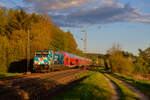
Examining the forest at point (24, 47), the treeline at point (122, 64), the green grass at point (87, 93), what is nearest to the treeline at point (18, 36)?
the forest at point (24, 47)

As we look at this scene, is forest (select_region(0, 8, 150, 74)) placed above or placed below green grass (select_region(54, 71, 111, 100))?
above

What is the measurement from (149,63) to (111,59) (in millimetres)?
9987

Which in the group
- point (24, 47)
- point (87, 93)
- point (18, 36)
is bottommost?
point (87, 93)

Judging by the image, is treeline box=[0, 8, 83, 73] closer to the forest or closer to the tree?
the forest

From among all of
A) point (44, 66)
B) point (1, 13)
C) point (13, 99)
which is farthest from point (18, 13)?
point (13, 99)

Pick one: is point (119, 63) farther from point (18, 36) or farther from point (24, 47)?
point (18, 36)

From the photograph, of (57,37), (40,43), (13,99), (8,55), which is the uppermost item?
(57,37)

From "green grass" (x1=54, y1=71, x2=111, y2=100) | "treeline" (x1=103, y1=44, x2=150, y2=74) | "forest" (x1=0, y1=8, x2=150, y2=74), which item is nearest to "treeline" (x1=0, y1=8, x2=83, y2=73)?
"forest" (x1=0, y1=8, x2=150, y2=74)

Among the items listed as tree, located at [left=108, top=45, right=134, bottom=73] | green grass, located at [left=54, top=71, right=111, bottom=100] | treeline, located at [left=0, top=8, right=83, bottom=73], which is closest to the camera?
green grass, located at [left=54, top=71, right=111, bottom=100]

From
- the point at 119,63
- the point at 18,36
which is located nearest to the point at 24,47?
the point at 18,36

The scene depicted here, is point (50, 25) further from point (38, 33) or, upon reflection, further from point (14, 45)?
point (14, 45)

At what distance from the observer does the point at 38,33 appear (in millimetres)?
40000

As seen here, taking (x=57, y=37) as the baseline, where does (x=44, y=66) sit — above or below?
below

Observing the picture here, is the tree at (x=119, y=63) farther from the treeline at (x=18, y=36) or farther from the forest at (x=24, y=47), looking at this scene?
the treeline at (x=18, y=36)
